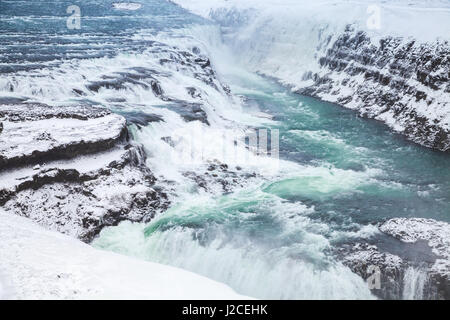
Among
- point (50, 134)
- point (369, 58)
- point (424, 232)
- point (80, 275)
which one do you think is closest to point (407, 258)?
point (424, 232)

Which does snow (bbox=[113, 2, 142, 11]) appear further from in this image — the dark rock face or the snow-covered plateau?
the dark rock face

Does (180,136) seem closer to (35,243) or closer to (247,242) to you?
(247,242)

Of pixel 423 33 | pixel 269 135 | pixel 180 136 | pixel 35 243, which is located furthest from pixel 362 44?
pixel 35 243

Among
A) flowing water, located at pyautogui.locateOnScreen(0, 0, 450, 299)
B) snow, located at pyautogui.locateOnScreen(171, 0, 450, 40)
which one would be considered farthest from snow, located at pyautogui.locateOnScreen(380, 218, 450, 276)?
snow, located at pyautogui.locateOnScreen(171, 0, 450, 40)

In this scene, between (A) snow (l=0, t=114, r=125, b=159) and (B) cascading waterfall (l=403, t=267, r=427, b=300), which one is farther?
(A) snow (l=0, t=114, r=125, b=159)

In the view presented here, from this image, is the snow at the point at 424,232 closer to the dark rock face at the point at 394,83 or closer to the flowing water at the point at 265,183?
the flowing water at the point at 265,183

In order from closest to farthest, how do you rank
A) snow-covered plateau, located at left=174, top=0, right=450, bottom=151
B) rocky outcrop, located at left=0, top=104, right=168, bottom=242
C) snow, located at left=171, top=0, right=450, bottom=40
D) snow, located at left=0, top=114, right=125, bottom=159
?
rocky outcrop, located at left=0, top=104, right=168, bottom=242, snow, located at left=0, top=114, right=125, bottom=159, snow-covered plateau, located at left=174, top=0, right=450, bottom=151, snow, located at left=171, top=0, right=450, bottom=40
